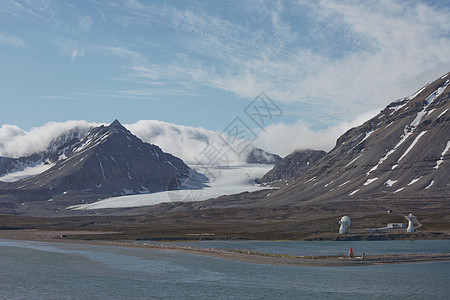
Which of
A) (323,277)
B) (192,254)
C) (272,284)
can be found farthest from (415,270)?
(192,254)

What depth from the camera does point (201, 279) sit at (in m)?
81.8

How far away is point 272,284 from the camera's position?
76438 mm

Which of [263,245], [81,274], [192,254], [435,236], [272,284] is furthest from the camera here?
[435,236]

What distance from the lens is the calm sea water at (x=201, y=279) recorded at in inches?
2744

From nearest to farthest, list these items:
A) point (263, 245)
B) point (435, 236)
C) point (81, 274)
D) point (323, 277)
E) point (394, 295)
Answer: point (394, 295) → point (323, 277) → point (81, 274) → point (263, 245) → point (435, 236)

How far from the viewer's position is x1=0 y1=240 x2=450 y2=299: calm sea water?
69688 mm

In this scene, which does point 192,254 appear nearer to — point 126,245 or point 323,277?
point 126,245

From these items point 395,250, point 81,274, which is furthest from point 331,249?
point 81,274

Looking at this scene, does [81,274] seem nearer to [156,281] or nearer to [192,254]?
[156,281]

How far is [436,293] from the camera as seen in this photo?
69812 mm

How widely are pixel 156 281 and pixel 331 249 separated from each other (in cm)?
5423

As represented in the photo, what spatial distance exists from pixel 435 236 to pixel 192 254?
71.4 meters

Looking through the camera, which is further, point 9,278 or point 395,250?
point 395,250

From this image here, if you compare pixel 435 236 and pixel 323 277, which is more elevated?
pixel 435 236
